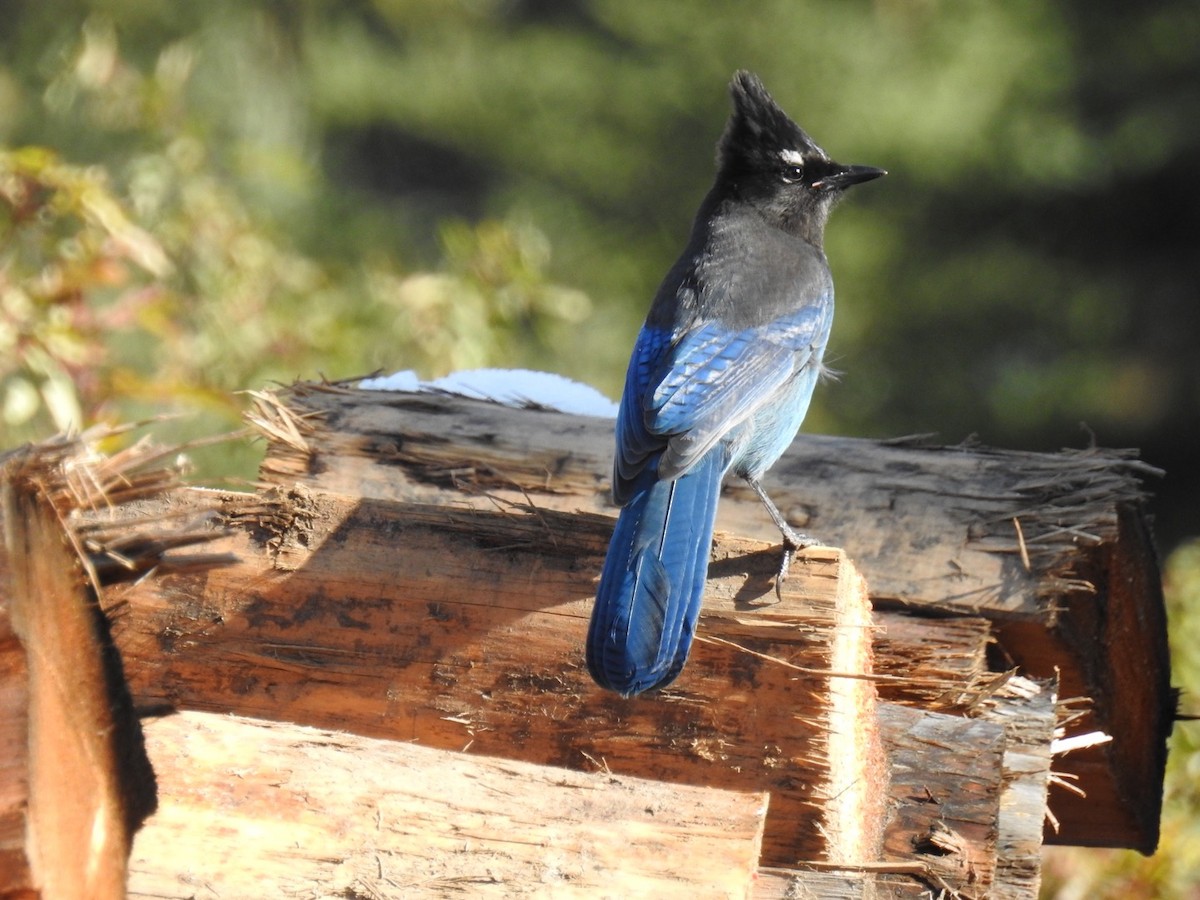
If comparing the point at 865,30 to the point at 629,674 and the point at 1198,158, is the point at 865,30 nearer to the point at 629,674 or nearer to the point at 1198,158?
the point at 1198,158

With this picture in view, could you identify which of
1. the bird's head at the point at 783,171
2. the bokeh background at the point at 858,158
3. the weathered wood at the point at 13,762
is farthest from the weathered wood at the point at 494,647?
the bokeh background at the point at 858,158

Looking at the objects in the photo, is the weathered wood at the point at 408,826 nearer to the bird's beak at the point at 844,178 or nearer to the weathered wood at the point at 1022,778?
the weathered wood at the point at 1022,778

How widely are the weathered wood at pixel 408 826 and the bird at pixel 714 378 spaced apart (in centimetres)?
24

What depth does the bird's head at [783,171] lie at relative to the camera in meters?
4.08

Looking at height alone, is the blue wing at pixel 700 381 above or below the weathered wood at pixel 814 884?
above

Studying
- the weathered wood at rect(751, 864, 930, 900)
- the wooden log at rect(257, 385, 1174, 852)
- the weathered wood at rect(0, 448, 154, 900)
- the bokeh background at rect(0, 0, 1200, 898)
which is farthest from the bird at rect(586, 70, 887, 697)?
the bokeh background at rect(0, 0, 1200, 898)

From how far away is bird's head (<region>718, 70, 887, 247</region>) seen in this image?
4.08 meters

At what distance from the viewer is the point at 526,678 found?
7.80ft

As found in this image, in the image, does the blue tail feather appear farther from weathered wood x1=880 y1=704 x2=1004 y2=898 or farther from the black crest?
the black crest

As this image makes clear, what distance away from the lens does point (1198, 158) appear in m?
11.1

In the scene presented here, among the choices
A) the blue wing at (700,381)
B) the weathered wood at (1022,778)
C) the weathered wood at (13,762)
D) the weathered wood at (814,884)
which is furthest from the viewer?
the blue wing at (700,381)

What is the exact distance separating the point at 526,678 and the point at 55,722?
739mm

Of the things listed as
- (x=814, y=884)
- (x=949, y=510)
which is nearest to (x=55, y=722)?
(x=814, y=884)

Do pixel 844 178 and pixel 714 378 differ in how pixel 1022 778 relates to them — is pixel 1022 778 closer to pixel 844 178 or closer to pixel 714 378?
pixel 714 378
